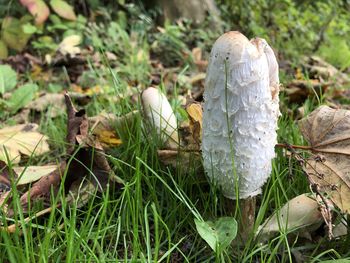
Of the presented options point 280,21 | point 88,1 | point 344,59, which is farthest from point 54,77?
point 344,59

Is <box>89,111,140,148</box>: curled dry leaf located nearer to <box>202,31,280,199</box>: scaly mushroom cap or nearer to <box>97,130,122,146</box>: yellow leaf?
<box>97,130,122,146</box>: yellow leaf

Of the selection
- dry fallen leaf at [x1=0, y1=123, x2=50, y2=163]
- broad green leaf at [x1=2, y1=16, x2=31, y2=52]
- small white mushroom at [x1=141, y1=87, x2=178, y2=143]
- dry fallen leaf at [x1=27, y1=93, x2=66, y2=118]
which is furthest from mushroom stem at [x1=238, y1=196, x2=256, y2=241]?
broad green leaf at [x1=2, y1=16, x2=31, y2=52]

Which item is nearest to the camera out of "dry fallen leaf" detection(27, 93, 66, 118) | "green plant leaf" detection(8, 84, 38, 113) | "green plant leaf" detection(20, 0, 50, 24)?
"green plant leaf" detection(8, 84, 38, 113)

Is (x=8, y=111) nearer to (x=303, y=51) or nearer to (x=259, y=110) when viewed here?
(x=259, y=110)

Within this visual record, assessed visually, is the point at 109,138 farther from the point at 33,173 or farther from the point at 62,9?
the point at 62,9

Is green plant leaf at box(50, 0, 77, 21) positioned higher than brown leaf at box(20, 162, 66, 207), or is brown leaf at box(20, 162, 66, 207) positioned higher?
green plant leaf at box(50, 0, 77, 21)

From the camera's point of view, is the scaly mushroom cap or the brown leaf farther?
the brown leaf

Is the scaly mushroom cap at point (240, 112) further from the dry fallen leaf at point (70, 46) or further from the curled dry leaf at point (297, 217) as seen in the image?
the dry fallen leaf at point (70, 46)

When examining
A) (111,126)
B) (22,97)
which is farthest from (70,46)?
(111,126)
